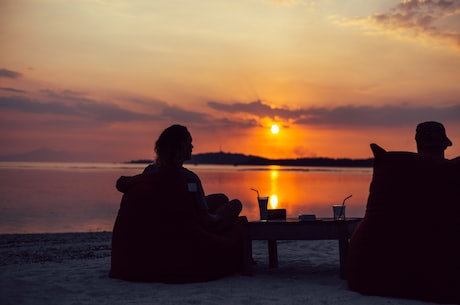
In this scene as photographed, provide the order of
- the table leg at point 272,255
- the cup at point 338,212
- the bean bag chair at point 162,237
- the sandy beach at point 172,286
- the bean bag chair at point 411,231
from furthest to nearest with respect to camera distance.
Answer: the table leg at point 272,255 → the cup at point 338,212 → the bean bag chair at point 162,237 → the sandy beach at point 172,286 → the bean bag chair at point 411,231

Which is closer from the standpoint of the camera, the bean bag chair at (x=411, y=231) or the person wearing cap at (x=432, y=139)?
the bean bag chair at (x=411, y=231)

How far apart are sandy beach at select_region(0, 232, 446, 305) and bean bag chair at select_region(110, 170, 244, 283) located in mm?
165

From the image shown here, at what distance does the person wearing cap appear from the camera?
5207 mm

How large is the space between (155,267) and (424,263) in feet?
8.05


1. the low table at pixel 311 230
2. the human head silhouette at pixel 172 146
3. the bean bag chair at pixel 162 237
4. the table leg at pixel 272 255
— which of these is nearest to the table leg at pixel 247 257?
the low table at pixel 311 230

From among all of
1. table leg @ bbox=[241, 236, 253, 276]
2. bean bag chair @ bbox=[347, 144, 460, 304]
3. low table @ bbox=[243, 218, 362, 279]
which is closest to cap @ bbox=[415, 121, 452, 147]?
bean bag chair @ bbox=[347, 144, 460, 304]

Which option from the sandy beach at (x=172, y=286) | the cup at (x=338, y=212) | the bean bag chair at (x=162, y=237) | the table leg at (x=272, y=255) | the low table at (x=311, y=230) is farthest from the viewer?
the table leg at (x=272, y=255)

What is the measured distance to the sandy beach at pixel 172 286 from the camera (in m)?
4.84

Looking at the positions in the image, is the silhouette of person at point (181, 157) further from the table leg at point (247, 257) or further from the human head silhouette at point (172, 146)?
the table leg at point (247, 257)

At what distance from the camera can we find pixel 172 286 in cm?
550

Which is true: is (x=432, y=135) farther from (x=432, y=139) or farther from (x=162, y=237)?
(x=162, y=237)

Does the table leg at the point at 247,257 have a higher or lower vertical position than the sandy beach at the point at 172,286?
higher

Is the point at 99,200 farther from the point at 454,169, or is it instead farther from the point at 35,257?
the point at 454,169

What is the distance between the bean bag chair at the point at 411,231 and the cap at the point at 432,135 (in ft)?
1.33
